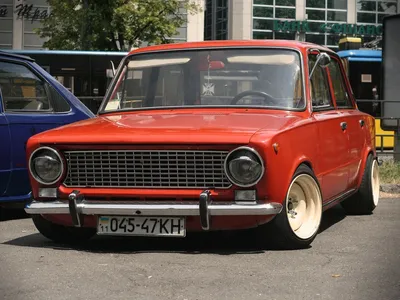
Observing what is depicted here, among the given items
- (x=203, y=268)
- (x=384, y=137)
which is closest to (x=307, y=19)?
(x=384, y=137)

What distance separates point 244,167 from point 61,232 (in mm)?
1746

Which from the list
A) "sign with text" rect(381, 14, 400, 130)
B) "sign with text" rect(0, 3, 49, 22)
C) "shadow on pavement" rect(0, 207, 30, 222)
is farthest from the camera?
"sign with text" rect(0, 3, 49, 22)

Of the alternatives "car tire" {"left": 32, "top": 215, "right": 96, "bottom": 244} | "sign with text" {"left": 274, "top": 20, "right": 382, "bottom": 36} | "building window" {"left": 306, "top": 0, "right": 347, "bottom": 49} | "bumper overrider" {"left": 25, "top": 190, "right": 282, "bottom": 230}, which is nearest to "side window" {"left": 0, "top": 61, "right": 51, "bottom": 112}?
"car tire" {"left": 32, "top": 215, "right": 96, "bottom": 244}

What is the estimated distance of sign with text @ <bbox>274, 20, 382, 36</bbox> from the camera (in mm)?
55531

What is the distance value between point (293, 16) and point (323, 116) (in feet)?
163

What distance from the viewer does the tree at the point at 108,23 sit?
3256 cm

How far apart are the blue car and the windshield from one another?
1.08 metres

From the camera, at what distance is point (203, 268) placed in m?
5.55

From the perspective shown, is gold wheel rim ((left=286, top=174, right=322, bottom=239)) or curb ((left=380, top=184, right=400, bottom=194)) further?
curb ((left=380, top=184, right=400, bottom=194))

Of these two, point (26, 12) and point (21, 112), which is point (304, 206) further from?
point (26, 12)

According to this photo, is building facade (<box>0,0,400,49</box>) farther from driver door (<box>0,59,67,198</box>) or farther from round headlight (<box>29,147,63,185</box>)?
round headlight (<box>29,147,63,185</box>)

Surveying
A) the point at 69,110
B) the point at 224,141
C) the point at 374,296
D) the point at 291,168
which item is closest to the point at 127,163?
the point at 224,141

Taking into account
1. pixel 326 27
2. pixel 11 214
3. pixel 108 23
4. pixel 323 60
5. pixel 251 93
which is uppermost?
pixel 326 27

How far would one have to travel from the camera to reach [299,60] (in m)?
7.14
